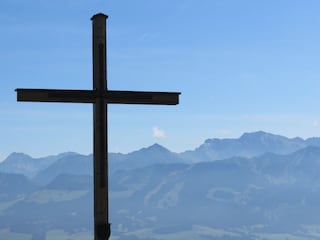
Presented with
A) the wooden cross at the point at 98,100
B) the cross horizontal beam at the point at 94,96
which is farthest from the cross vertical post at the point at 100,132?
the cross horizontal beam at the point at 94,96

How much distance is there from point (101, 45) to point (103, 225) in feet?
9.78

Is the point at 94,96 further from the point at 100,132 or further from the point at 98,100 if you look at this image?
the point at 100,132

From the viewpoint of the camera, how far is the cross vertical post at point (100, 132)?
9.73 m

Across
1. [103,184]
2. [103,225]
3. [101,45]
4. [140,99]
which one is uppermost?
[101,45]

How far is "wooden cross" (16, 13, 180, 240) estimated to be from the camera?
31.8 feet

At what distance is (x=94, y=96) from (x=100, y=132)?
63 cm

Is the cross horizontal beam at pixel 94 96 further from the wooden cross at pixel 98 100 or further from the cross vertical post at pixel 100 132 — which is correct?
the cross vertical post at pixel 100 132

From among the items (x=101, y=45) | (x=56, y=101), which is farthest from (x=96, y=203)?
(x=101, y=45)

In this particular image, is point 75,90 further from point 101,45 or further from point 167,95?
point 167,95

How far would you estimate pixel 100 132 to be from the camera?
9844 millimetres

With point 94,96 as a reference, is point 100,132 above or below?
below

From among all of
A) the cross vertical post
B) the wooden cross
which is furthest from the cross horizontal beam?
the cross vertical post

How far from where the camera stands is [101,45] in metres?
9.90

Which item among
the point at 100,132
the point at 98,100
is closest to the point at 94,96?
the point at 98,100
